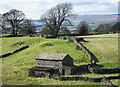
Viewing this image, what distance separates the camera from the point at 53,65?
126 feet

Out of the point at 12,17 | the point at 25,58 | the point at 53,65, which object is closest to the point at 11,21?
the point at 12,17

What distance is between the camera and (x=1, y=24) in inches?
3625

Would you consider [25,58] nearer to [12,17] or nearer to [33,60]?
[33,60]

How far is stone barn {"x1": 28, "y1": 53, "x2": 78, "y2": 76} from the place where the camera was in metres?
36.4

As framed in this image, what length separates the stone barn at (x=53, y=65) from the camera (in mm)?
36438

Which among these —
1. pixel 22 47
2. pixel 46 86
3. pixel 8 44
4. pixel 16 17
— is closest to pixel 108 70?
pixel 46 86

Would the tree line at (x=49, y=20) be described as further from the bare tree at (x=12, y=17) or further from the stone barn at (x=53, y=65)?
the stone barn at (x=53, y=65)

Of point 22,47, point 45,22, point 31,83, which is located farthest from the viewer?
point 45,22

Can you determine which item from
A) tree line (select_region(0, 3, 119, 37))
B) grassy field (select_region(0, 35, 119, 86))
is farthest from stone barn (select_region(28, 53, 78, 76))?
tree line (select_region(0, 3, 119, 37))

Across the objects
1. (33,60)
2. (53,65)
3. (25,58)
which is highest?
(53,65)

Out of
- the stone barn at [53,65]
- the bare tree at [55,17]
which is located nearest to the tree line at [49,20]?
the bare tree at [55,17]

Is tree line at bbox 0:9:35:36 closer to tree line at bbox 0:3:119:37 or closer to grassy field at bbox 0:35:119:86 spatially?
tree line at bbox 0:3:119:37

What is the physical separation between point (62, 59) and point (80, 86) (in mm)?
10443

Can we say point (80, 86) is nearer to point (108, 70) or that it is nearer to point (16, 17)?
point (108, 70)
